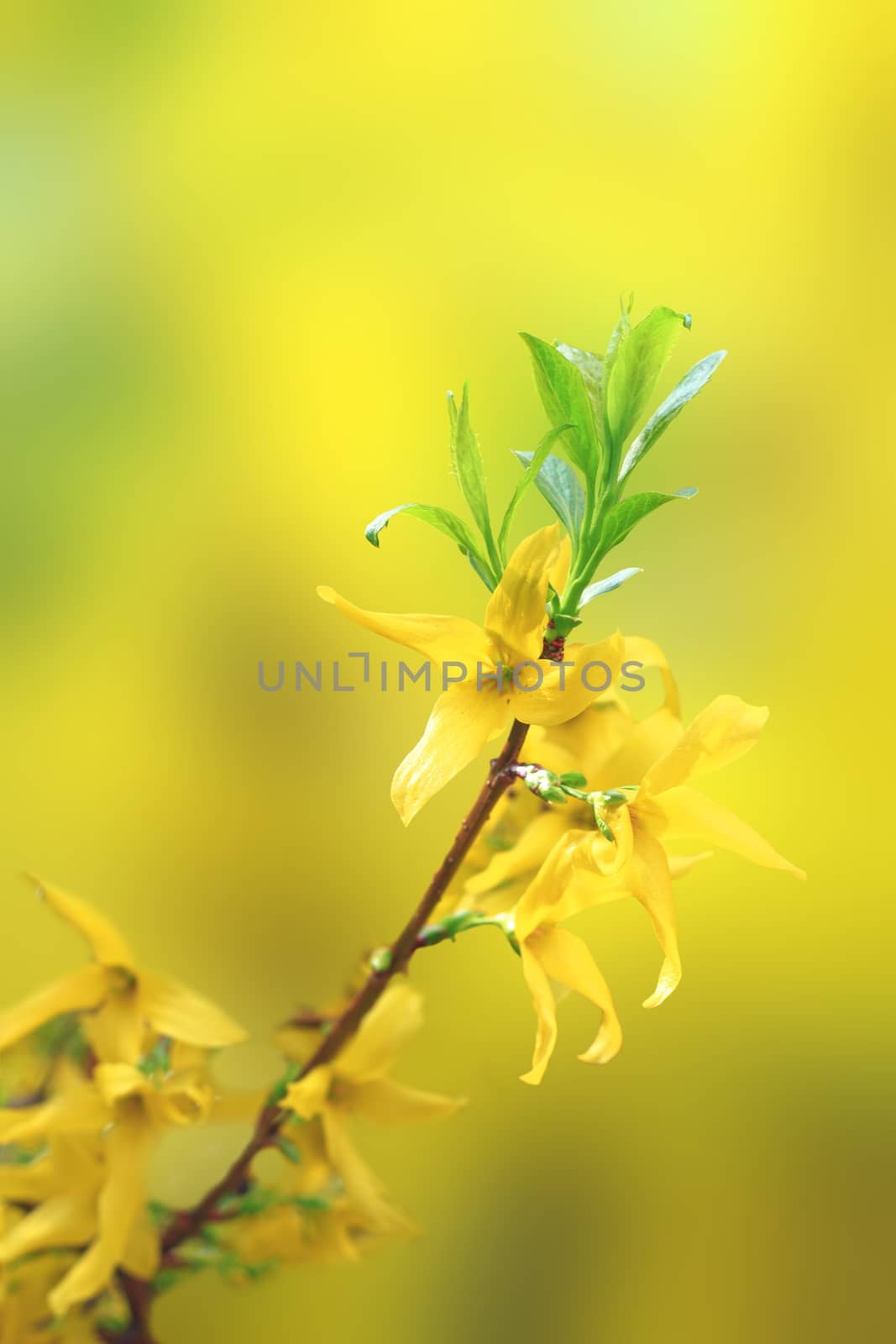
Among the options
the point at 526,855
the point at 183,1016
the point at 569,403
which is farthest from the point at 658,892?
the point at 183,1016

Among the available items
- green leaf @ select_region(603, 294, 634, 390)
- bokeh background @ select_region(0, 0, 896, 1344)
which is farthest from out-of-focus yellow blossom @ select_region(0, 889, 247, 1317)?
bokeh background @ select_region(0, 0, 896, 1344)

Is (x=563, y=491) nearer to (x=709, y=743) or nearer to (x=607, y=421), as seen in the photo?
(x=607, y=421)

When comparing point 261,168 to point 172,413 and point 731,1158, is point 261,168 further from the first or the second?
point 731,1158

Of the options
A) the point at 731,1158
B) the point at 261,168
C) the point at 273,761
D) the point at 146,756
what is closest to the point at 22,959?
the point at 146,756

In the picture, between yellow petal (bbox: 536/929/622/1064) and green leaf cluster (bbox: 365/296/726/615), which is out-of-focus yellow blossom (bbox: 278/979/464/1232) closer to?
yellow petal (bbox: 536/929/622/1064)

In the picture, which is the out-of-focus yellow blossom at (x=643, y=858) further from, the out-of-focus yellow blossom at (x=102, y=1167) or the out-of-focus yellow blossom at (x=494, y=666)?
the out-of-focus yellow blossom at (x=102, y=1167)

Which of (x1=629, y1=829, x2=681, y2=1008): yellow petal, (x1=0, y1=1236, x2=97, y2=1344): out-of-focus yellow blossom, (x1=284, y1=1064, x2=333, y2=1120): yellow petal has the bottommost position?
(x1=0, y1=1236, x2=97, y2=1344): out-of-focus yellow blossom
